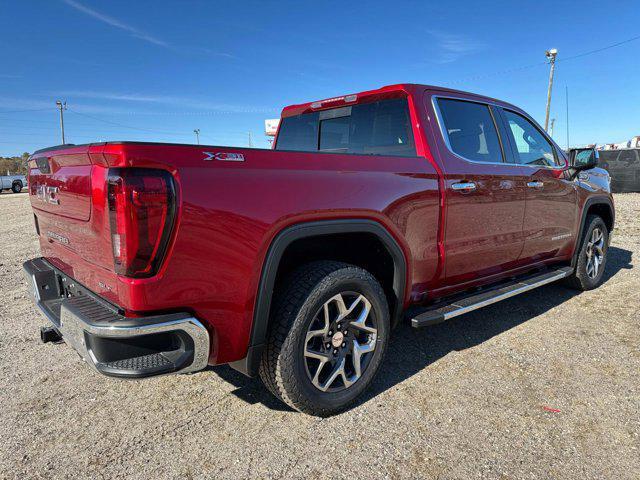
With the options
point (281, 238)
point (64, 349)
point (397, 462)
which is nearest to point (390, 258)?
point (281, 238)

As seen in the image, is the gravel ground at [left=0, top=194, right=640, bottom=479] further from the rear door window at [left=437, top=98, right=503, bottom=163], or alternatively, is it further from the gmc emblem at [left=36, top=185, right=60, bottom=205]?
the rear door window at [left=437, top=98, right=503, bottom=163]

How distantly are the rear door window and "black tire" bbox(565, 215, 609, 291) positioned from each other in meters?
1.99

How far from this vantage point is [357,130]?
3.54 m

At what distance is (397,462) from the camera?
2180 millimetres

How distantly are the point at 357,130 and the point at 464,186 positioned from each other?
0.96 meters

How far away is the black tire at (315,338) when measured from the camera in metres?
2.32

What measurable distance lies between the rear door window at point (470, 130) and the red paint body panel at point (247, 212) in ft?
0.39

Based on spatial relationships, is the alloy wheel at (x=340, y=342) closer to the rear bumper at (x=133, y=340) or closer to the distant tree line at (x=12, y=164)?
the rear bumper at (x=133, y=340)

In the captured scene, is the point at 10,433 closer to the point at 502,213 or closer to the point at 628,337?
the point at 502,213

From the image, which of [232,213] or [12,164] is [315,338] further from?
[12,164]

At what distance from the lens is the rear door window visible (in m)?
3.30

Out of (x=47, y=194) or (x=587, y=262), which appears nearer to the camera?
(x=47, y=194)

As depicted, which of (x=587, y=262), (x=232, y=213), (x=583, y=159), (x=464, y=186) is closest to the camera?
(x=232, y=213)

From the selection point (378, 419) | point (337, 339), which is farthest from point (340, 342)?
point (378, 419)
